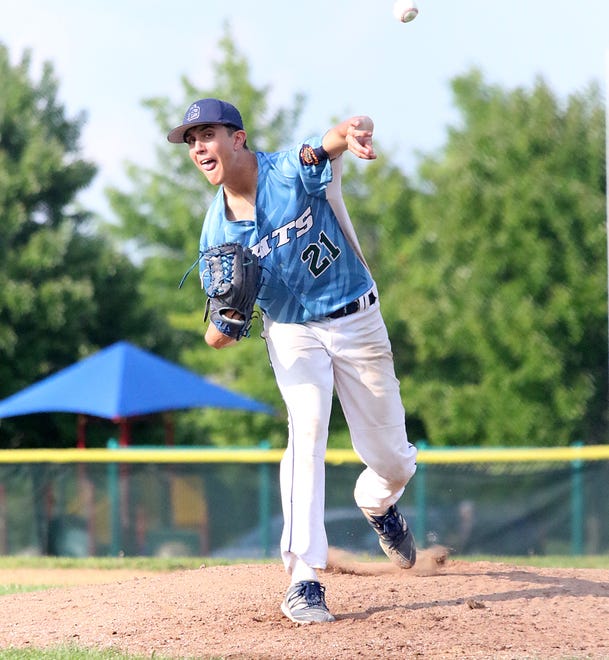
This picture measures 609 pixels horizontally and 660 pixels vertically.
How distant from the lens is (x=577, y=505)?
10.3m

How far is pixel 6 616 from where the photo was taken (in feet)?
16.4

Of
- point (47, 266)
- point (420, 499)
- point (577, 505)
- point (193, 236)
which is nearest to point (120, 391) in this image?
point (420, 499)

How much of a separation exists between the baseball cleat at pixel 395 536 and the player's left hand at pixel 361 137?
1937mm

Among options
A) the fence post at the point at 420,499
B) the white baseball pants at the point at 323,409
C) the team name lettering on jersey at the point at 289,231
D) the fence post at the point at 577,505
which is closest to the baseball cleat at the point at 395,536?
the white baseball pants at the point at 323,409

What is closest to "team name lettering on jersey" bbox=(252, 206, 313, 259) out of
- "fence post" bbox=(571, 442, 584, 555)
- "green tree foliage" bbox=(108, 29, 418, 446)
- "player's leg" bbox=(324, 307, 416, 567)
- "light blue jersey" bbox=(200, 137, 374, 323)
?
"light blue jersey" bbox=(200, 137, 374, 323)

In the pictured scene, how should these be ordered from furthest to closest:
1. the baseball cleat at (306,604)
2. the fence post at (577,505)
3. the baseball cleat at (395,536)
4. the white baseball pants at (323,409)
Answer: the fence post at (577,505) → the baseball cleat at (395,536) → the white baseball pants at (323,409) → the baseball cleat at (306,604)

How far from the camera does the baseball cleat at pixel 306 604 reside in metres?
4.43

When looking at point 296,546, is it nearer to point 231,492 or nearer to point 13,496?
point 231,492

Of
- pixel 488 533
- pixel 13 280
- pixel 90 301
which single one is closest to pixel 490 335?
pixel 90 301

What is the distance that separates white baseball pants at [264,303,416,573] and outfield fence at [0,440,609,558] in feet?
16.6

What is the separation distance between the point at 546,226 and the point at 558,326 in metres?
1.85

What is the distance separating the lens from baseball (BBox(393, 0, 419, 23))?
5.78m

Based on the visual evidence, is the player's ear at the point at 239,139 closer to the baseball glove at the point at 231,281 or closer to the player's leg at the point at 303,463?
the baseball glove at the point at 231,281

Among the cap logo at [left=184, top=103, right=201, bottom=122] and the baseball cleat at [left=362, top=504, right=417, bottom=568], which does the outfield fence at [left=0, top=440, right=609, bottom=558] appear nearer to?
the baseball cleat at [left=362, top=504, right=417, bottom=568]
